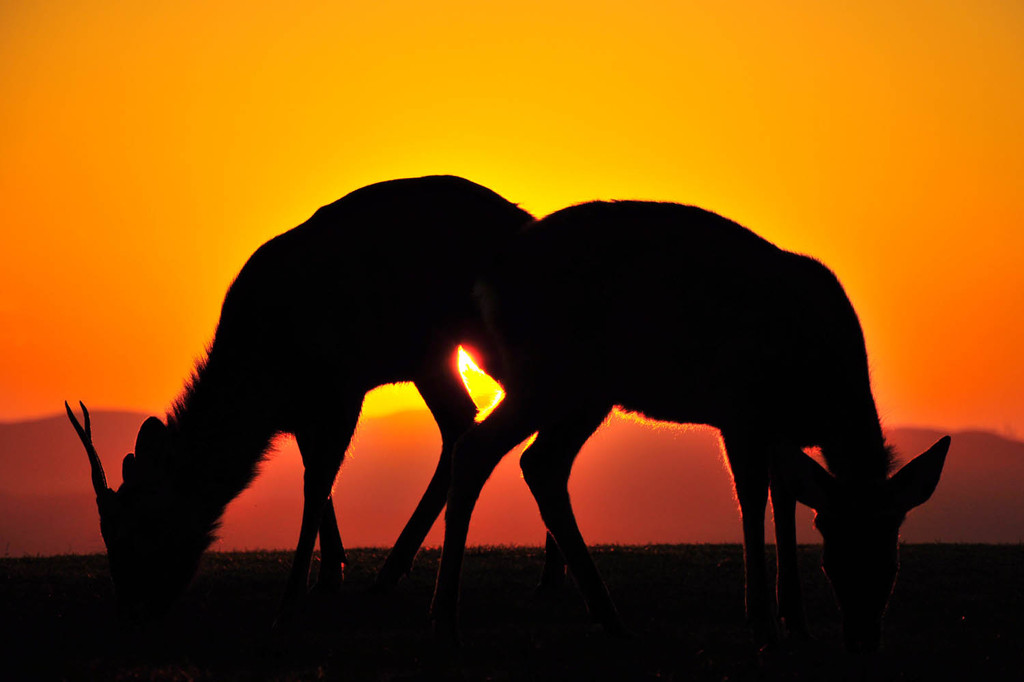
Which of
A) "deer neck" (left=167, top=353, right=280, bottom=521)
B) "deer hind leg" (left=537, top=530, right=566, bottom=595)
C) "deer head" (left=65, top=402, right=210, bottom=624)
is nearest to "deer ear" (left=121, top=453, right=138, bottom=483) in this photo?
"deer head" (left=65, top=402, right=210, bottom=624)

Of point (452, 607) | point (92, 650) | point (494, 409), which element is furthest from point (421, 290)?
point (92, 650)

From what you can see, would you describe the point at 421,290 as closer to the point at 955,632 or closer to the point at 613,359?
the point at 613,359

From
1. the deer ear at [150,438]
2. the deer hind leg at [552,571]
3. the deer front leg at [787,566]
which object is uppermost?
the deer ear at [150,438]

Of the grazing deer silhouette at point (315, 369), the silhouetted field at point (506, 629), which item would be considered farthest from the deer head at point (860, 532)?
the grazing deer silhouette at point (315, 369)

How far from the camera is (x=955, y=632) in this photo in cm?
837

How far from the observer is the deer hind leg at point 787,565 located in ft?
25.8

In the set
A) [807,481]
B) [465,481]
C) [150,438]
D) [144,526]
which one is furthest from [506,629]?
[150,438]

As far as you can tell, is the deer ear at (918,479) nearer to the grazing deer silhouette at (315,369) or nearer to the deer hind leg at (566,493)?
the deer hind leg at (566,493)

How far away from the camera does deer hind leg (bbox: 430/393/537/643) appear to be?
7480 millimetres

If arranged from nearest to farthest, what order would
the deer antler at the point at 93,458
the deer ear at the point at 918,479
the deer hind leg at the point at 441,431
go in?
the deer ear at the point at 918,479 → the deer antler at the point at 93,458 → the deer hind leg at the point at 441,431

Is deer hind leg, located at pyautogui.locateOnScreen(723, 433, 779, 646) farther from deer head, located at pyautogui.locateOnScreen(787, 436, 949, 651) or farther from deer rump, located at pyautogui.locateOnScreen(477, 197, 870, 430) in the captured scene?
deer head, located at pyautogui.locateOnScreen(787, 436, 949, 651)

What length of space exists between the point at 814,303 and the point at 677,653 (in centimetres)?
286

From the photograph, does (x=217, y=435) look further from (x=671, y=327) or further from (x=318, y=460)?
(x=671, y=327)

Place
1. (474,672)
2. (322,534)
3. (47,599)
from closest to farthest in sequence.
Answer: (474,672) < (47,599) < (322,534)
